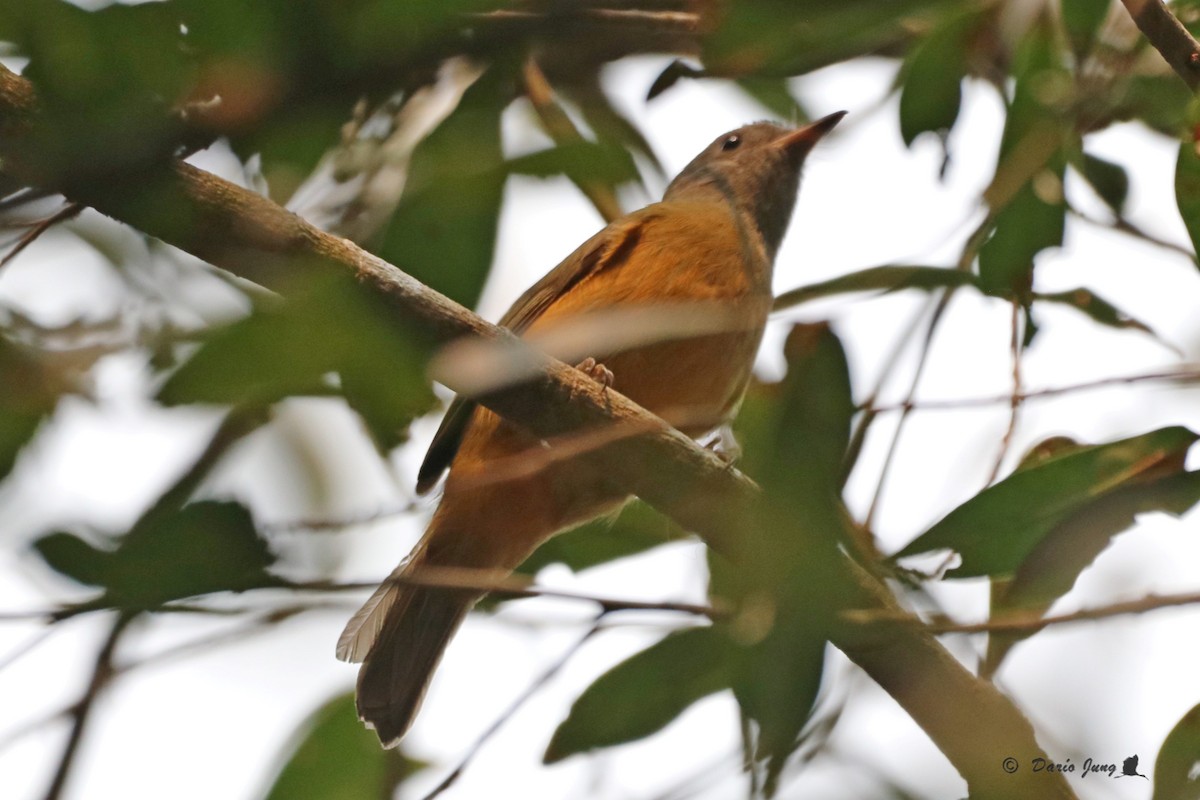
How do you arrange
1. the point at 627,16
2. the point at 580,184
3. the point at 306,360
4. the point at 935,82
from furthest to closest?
1. the point at 580,184
2. the point at 627,16
3. the point at 935,82
4. the point at 306,360

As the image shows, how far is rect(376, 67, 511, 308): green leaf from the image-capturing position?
330 cm

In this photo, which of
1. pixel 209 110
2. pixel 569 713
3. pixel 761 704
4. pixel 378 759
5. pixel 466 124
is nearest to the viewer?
pixel 761 704

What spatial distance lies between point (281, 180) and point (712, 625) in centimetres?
159

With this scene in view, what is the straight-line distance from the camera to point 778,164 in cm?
529

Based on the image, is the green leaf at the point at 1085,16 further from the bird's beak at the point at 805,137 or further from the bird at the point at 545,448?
the bird's beak at the point at 805,137

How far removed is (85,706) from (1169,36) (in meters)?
3.03

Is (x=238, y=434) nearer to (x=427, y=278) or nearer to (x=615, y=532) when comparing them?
(x=427, y=278)

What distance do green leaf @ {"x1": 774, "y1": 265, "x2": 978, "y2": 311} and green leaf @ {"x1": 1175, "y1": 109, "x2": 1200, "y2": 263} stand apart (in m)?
0.52

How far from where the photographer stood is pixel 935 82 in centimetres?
327

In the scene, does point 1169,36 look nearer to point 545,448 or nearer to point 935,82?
point 935,82

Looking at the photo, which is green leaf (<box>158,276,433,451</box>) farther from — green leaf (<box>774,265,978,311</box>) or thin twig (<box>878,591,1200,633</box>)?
green leaf (<box>774,265,978,311</box>)

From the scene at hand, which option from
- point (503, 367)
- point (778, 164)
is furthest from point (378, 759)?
point (778, 164)

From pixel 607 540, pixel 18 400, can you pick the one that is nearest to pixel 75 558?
pixel 18 400

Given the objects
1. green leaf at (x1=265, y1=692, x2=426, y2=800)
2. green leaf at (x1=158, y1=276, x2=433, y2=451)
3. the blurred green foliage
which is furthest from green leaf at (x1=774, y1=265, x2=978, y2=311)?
green leaf at (x1=265, y1=692, x2=426, y2=800)
